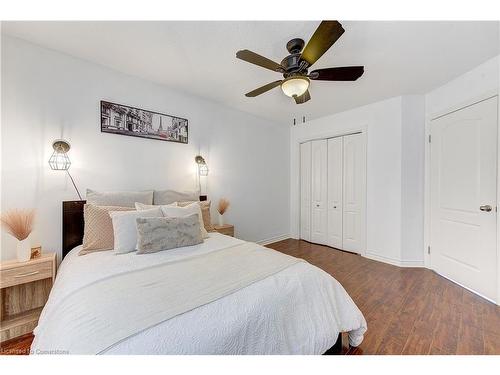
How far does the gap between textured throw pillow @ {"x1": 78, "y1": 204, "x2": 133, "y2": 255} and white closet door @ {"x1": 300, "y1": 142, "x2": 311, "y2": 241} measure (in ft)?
11.2

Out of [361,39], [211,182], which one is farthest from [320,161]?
[361,39]

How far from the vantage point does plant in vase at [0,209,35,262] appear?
1.62 meters

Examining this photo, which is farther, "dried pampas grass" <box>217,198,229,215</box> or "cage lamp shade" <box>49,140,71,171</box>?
"dried pampas grass" <box>217,198,229,215</box>

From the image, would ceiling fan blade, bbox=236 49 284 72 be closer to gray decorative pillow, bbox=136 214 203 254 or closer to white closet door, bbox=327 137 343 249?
gray decorative pillow, bbox=136 214 203 254

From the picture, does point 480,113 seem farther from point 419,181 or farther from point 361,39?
point 361,39

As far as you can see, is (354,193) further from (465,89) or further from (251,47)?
(251,47)

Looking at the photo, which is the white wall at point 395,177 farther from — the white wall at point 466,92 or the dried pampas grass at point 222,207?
the dried pampas grass at point 222,207

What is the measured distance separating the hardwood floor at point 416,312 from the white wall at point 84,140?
1990mm

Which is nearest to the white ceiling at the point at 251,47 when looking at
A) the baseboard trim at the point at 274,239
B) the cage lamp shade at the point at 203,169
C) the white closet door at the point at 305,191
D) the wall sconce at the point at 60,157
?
the wall sconce at the point at 60,157

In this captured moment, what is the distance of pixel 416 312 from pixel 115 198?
3054mm

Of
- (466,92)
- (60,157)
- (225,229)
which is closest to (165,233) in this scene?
(225,229)

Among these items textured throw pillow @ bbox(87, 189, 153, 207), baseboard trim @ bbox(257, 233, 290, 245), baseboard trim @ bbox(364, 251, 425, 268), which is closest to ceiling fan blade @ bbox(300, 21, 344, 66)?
textured throw pillow @ bbox(87, 189, 153, 207)

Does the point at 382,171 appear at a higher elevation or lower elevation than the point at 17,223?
higher

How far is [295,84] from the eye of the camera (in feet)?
5.53
